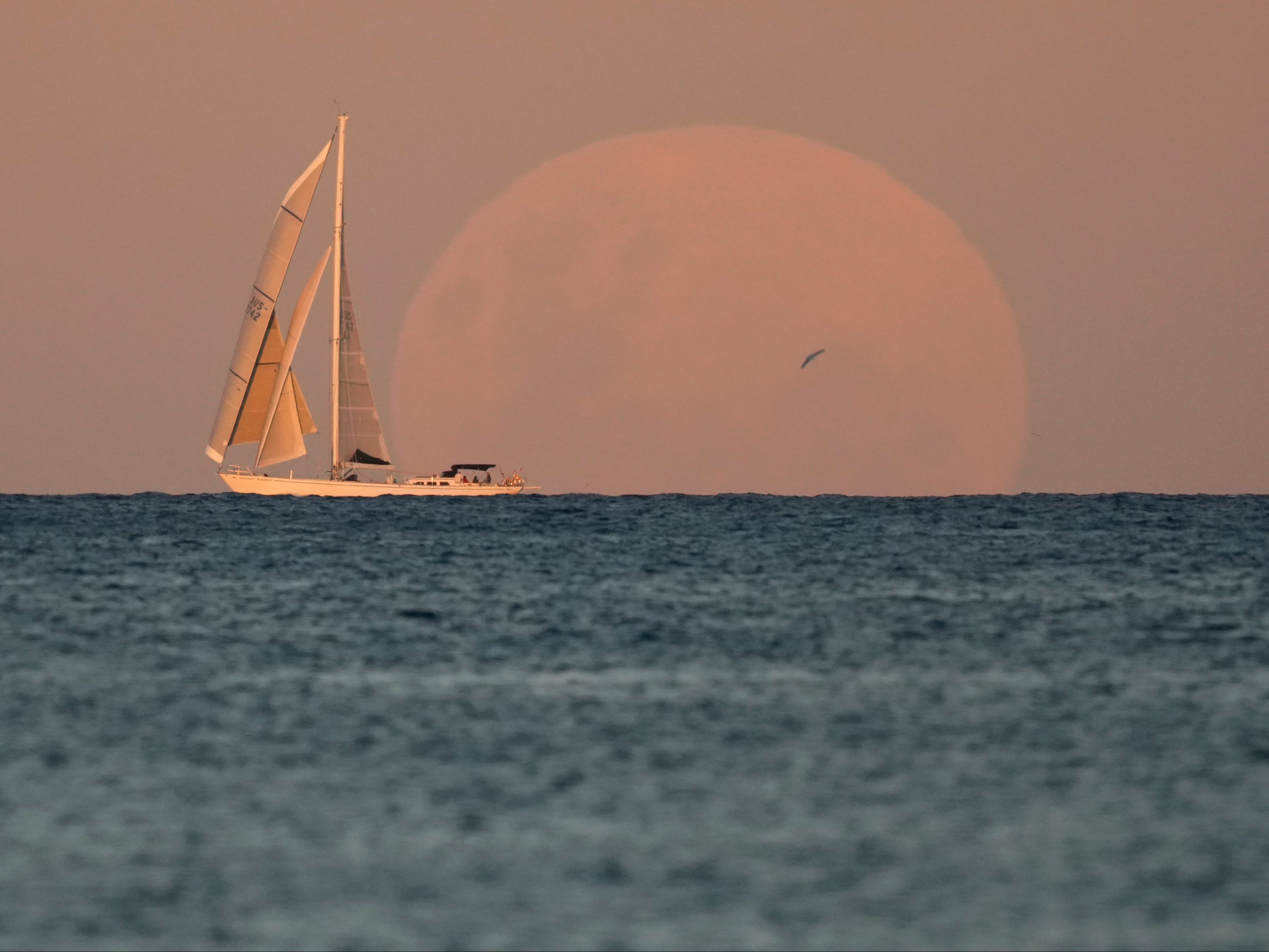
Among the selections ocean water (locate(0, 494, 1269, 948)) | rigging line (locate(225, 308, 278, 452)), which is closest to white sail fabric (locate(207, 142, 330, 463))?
rigging line (locate(225, 308, 278, 452))

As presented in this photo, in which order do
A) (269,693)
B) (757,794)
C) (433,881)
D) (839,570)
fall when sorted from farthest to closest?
(839,570), (269,693), (757,794), (433,881)

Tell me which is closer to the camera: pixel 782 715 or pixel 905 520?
pixel 782 715

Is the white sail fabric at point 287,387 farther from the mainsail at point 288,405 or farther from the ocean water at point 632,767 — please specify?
the ocean water at point 632,767

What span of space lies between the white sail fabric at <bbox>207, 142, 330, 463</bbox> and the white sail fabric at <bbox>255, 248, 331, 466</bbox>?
0.92m

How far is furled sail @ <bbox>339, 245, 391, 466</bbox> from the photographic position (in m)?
140

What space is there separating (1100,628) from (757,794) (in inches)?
916

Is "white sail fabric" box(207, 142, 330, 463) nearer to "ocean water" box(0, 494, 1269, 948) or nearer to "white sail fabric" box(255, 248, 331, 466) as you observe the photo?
"white sail fabric" box(255, 248, 331, 466)

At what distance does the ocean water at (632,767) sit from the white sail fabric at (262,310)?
82418 mm

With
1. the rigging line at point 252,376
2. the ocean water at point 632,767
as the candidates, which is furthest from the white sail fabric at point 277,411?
the ocean water at point 632,767

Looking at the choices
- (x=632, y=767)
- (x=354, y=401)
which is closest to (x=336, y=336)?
(x=354, y=401)

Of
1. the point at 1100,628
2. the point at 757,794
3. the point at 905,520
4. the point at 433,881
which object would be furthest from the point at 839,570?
the point at 905,520

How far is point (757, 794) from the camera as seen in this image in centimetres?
2333

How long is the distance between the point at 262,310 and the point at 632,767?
117103 millimetres

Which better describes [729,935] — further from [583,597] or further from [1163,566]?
[1163,566]
